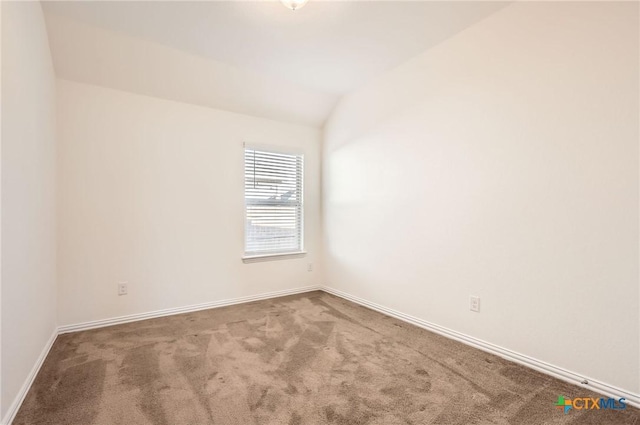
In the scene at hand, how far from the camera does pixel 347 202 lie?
12.5ft

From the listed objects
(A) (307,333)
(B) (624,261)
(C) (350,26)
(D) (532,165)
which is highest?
(C) (350,26)

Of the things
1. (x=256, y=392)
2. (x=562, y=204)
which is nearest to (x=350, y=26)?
(x=562, y=204)

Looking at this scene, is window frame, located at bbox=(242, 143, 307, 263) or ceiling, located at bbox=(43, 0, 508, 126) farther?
window frame, located at bbox=(242, 143, 307, 263)

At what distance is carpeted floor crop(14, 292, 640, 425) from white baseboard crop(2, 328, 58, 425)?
0.04m

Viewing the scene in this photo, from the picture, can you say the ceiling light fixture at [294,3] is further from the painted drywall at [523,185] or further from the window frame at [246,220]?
the window frame at [246,220]

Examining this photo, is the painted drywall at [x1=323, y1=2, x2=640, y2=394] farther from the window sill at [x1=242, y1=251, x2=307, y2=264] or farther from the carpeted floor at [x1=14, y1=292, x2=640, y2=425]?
the window sill at [x1=242, y1=251, x2=307, y2=264]

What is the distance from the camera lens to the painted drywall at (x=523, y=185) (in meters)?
1.74

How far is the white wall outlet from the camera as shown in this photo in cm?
242

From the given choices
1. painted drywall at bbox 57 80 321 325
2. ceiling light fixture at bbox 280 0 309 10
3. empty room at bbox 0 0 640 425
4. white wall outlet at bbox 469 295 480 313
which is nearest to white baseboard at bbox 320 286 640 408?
empty room at bbox 0 0 640 425

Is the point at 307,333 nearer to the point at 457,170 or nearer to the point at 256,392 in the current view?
the point at 256,392

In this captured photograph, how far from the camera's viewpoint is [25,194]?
5.93 ft

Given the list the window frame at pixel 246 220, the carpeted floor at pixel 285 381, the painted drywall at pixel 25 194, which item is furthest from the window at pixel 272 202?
the painted drywall at pixel 25 194

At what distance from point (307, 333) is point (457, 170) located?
1.93 m

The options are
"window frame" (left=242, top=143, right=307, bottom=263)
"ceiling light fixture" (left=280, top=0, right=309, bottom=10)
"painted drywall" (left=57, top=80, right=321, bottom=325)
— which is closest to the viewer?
"ceiling light fixture" (left=280, top=0, right=309, bottom=10)
